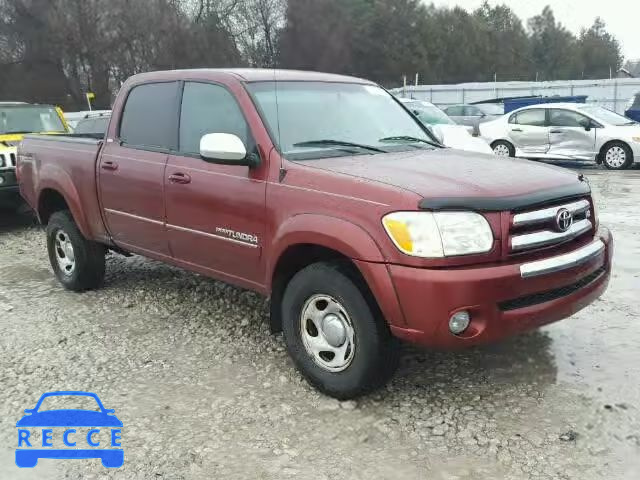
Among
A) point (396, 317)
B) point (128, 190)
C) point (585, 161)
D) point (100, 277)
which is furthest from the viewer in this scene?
point (585, 161)

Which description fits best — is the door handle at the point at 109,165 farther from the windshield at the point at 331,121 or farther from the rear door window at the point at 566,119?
the rear door window at the point at 566,119

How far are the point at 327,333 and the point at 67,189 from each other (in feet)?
10.2

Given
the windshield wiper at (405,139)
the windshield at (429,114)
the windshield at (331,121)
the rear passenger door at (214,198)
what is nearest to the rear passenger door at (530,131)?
the windshield at (429,114)

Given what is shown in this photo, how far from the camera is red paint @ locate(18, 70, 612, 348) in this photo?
308cm

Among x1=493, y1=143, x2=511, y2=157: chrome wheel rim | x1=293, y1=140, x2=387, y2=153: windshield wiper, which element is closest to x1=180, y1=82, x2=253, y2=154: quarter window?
x1=293, y1=140, x2=387, y2=153: windshield wiper

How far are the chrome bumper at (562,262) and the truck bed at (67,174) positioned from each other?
346 centimetres

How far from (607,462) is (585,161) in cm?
1217

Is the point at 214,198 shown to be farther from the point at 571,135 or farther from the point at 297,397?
the point at 571,135

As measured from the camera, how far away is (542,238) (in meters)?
3.25

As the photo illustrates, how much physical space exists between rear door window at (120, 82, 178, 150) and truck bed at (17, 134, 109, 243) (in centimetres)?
42

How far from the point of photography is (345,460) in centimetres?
303

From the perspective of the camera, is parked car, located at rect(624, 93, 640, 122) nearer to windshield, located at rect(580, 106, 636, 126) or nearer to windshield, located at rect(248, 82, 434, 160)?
windshield, located at rect(580, 106, 636, 126)

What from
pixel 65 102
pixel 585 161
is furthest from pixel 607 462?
pixel 65 102

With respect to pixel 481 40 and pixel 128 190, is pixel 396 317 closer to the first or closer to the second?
pixel 128 190
